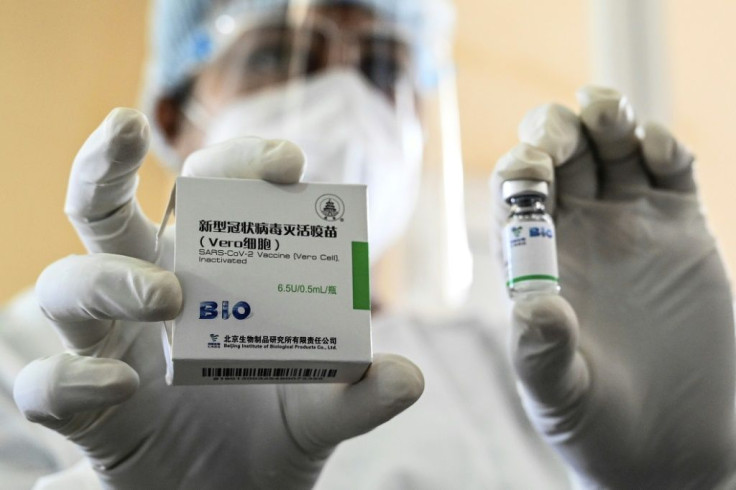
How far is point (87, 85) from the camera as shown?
6.89ft

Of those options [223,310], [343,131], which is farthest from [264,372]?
[343,131]

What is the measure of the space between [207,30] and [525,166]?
1.14m

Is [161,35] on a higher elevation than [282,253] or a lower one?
higher

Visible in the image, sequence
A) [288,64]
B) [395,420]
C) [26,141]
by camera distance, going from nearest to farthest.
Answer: [395,420] → [288,64] → [26,141]

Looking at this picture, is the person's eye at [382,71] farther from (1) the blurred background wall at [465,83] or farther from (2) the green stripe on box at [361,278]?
(2) the green stripe on box at [361,278]

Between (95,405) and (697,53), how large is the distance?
199cm

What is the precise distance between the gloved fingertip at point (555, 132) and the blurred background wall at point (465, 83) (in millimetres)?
958

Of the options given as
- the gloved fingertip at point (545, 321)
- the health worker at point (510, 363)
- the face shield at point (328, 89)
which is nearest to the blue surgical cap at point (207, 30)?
the face shield at point (328, 89)

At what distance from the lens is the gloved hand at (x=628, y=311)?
90 centimetres

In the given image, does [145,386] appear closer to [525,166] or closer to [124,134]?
[124,134]

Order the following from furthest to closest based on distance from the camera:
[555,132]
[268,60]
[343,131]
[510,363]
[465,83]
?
[465,83]
[268,60]
[343,131]
[510,363]
[555,132]

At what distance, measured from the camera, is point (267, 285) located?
2.38 feet

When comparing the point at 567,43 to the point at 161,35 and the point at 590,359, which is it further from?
the point at 590,359

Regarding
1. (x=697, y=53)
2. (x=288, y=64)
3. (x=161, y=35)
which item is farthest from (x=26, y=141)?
(x=697, y=53)
